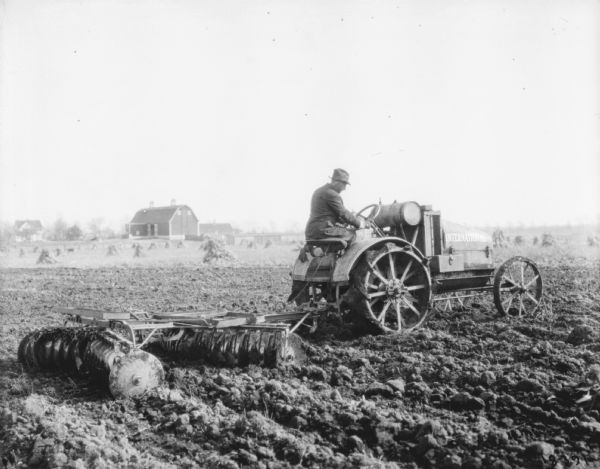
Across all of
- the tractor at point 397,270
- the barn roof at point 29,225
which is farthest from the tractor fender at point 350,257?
the barn roof at point 29,225

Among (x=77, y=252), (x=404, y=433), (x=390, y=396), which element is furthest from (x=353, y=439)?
(x=77, y=252)

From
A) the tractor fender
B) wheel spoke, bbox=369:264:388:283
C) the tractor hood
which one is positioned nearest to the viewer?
the tractor fender

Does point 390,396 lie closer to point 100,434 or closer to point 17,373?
point 100,434

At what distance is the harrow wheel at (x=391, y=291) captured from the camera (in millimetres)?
7137

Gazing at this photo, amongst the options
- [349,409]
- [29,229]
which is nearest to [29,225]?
[29,229]

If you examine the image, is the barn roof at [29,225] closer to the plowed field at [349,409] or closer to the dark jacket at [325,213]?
the plowed field at [349,409]

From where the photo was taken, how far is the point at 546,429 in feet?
14.3

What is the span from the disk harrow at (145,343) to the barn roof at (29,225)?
83.3 m

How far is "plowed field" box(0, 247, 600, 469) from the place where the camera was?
3984 millimetres

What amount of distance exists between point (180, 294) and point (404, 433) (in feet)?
34.2

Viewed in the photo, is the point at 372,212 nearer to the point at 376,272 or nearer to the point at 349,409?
the point at 376,272

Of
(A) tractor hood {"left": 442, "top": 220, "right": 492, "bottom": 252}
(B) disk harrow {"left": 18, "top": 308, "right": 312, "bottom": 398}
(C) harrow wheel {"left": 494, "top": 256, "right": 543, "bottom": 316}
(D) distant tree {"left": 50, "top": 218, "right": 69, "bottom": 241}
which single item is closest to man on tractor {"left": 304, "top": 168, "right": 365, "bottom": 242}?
(B) disk harrow {"left": 18, "top": 308, "right": 312, "bottom": 398}

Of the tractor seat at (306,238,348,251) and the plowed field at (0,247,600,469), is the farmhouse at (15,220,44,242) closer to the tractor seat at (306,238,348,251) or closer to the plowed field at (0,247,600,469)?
the plowed field at (0,247,600,469)

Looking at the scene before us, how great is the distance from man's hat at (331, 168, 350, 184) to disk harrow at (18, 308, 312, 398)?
6.27ft
